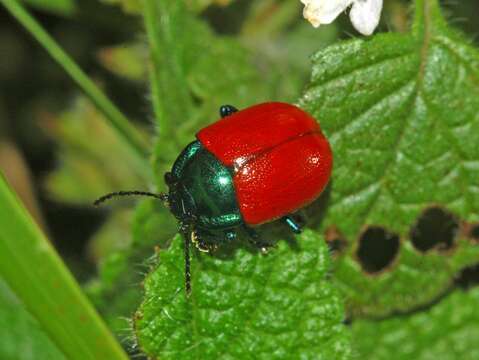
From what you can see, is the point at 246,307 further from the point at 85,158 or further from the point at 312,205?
the point at 85,158

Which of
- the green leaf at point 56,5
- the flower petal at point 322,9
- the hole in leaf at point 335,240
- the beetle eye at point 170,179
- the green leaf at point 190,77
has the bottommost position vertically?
the hole in leaf at point 335,240

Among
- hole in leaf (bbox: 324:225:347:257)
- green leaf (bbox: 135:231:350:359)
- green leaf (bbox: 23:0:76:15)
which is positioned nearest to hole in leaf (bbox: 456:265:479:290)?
hole in leaf (bbox: 324:225:347:257)

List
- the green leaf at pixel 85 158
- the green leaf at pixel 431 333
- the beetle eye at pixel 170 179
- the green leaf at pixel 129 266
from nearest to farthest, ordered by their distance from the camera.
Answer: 1. the beetle eye at pixel 170 179
2. the green leaf at pixel 129 266
3. the green leaf at pixel 431 333
4. the green leaf at pixel 85 158

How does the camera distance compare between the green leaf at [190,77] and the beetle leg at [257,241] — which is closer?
the beetle leg at [257,241]

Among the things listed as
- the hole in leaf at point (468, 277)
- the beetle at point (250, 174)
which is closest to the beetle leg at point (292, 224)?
the beetle at point (250, 174)

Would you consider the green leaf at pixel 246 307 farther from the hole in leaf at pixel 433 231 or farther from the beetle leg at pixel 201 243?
the hole in leaf at pixel 433 231

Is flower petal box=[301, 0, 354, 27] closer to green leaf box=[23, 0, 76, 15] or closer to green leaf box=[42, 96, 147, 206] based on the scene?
green leaf box=[23, 0, 76, 15]

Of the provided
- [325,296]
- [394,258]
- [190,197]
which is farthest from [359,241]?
[190,197]
